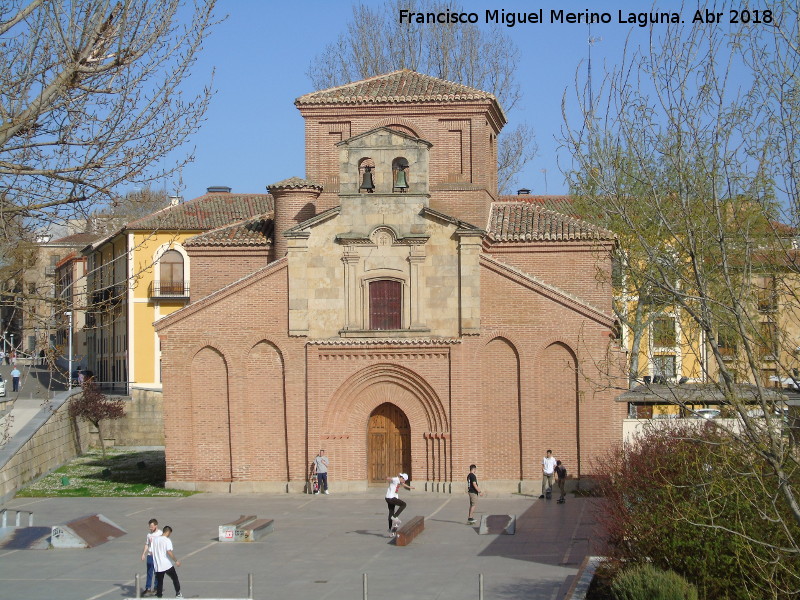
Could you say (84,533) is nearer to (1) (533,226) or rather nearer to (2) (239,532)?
(2) (239,532)

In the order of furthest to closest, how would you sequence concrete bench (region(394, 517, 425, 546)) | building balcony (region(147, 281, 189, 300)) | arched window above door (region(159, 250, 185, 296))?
arched window above door (region(159, 250, 185, 296)) → building balcony (region(147, 281, 189, 300)) → concrete bench (region(394, 517, 425, 546))

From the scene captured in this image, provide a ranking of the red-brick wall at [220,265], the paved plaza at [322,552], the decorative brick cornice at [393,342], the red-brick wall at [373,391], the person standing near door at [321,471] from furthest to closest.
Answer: the red-brick wall at [220,265]
the decorative brick cornice at [393,342]
the red-brick wall at [373,391]
the person standing near door at [321,471]
the paved plaza at [322,552]

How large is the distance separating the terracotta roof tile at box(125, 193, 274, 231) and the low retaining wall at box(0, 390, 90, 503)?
8.89 meters

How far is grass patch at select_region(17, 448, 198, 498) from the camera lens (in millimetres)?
33844

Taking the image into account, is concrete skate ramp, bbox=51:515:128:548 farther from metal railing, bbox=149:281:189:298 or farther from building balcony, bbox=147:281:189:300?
metal railing, bbox=149:281:189:298

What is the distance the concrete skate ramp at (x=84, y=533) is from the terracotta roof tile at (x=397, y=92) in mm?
15721

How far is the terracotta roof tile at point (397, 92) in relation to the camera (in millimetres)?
35938

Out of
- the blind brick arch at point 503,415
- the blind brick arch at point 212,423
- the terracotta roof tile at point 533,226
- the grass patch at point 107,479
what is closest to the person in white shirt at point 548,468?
the blind brick arch at point 503,415

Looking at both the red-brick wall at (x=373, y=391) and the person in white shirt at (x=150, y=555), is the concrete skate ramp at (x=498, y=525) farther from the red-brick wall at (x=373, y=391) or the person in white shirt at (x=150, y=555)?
the person in white shirt at (x=150, y=555)

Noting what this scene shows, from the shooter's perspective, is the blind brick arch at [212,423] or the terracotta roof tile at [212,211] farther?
the terracotta roof tile at [212,211]

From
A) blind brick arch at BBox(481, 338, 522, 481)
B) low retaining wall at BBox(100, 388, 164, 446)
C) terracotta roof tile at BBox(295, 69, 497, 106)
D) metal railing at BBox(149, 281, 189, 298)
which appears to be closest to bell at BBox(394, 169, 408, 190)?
terracotta roof tile at BBox(295, 69, 497, 106)

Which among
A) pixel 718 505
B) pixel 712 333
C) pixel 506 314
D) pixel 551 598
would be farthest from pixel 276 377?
pixel 712 333

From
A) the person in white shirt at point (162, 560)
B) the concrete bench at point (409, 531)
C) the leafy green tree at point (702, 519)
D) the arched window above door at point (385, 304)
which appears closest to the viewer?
the leafy green tree at point (702, 519)

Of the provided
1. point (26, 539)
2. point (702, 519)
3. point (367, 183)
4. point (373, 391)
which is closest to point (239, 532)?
point (26, 539)
